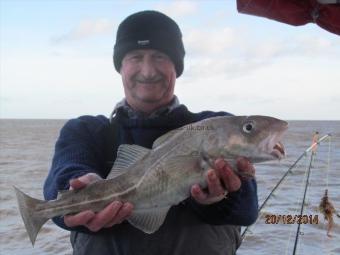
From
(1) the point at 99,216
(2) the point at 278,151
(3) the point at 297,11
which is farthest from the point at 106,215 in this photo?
(3) the point at 297,11

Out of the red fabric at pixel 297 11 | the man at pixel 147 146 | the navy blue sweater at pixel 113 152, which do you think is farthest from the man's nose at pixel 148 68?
the red fabric at pixel 297 11

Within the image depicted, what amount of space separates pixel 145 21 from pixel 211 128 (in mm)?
1674

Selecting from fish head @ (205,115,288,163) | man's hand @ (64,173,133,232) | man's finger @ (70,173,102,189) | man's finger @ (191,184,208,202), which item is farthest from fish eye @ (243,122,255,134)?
man's finger @ (70,173,102,189)

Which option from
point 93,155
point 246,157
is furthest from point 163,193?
point 93,155

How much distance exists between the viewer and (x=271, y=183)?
639 inches

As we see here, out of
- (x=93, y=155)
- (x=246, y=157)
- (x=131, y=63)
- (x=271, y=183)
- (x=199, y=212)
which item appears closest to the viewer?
(x=246, y=157)

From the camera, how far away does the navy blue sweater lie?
12.3 feet

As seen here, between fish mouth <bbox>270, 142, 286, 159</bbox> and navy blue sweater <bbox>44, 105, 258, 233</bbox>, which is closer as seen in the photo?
fish mouth <bbox>270, 142, 286, 159</bbox>

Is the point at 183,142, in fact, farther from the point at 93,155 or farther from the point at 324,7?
the point at 324,7

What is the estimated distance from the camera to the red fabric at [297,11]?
4621 millimetres

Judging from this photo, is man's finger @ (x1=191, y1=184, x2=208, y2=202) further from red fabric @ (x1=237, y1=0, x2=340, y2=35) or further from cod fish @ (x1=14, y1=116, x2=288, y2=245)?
red fabric @ (x1=237, y1=0, x2=340, y2=35)

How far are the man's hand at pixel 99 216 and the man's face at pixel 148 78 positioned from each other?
1.11m

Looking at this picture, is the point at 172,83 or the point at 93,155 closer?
the point at 93,155

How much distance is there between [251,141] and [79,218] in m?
1.24
